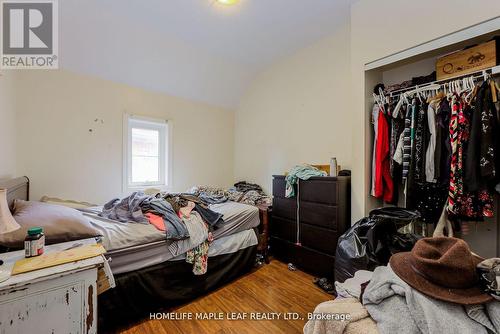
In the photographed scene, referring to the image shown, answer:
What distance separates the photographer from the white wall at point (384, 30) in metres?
1.43

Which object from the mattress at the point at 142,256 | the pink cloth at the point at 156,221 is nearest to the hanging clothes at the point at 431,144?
the mattress at the point at 142,256

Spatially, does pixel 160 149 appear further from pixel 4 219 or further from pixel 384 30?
pixel 384 30

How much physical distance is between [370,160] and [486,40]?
108 cm

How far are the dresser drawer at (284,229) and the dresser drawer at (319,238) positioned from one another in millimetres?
109

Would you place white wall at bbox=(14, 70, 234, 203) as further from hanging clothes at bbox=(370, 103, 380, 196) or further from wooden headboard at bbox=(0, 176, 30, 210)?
hanging clothes at bbox=(370, 103, 380, 196)

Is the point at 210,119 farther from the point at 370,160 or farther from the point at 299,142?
the point at 370,160

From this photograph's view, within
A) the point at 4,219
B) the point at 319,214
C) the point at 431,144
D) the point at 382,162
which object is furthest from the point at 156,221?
the point at 431,144

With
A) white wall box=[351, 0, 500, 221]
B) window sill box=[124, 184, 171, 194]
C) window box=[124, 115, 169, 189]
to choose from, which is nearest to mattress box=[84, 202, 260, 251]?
window sill box=[124, 184, 171, 194]

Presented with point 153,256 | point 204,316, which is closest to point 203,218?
point 153,256

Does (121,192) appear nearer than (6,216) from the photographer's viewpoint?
No

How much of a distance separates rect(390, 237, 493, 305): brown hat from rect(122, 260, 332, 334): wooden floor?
3.59 feet

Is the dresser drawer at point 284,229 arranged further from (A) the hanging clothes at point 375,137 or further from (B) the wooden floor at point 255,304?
(A) the hanging clothes at point 375,137

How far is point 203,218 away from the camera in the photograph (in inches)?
78.7

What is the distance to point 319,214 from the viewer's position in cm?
216
